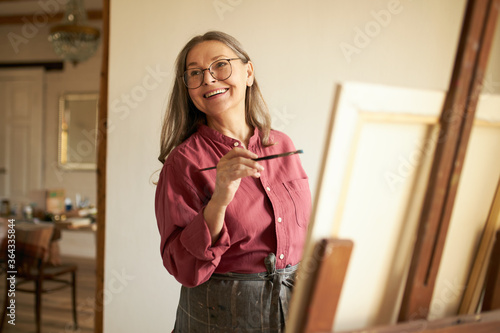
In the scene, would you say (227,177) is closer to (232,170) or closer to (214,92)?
(232,170)

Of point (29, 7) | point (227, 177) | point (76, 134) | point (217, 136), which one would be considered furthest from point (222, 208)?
point (29, 7)

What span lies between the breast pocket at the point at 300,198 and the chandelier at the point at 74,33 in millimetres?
3452

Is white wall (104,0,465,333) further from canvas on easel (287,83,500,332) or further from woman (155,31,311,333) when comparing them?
canvas on easel (287,83,500,332)

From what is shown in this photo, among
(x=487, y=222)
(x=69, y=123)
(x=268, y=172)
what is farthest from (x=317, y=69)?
(x=69, y=123)

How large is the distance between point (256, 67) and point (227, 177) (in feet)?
3.34

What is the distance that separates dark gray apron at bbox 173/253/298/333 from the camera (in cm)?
122

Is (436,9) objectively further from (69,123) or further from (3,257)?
(69,123)

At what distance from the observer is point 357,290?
0.87 m

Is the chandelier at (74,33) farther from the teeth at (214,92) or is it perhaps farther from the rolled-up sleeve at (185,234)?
the rolled-up sleeve at (185,234)

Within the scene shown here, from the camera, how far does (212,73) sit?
129 centimetres

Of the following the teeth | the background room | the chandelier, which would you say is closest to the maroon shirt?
the teeth

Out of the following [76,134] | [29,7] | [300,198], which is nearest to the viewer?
[300,198]

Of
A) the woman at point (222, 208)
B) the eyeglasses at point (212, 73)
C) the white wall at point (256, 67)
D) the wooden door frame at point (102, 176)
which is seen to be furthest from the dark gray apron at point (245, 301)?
the wooden door frame at point (102, 176)

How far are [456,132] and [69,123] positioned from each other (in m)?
6.02
